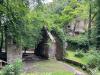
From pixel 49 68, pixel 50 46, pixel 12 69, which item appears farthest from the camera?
pixel 50 46

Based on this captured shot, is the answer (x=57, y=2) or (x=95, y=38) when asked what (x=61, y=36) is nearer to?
(x=95, y=38)

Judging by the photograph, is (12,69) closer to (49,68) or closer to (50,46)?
(49,68)

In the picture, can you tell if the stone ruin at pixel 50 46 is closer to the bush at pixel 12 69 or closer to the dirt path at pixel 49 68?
the dirt path at pixel 49 68

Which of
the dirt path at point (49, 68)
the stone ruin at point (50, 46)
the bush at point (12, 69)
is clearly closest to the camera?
the bush at point (12, 69)

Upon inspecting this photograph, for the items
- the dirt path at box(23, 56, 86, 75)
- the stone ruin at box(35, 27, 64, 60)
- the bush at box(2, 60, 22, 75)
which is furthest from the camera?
the stone ruin at box(35, 27, 64, 60)

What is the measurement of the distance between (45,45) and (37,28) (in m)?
3.65

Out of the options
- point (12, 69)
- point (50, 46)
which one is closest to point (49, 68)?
point (50, 46)

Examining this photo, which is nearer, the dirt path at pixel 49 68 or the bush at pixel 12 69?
the bush at pixel 12 69

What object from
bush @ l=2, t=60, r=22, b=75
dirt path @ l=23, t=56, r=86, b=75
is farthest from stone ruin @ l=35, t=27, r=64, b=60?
bush @ l=2, t=60, r=22, b=75

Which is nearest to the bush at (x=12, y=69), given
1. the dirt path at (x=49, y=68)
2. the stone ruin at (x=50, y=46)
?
the dirt path at (x=49, y=68)

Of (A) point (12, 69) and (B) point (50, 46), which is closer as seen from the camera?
(A) point (12, 69)

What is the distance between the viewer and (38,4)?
8.39 m

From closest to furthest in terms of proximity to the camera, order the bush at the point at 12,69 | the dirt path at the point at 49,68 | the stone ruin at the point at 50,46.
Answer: the bush at the point at 12,69 < the dirt path at the point at 49,68 < the stone ruin at the point at 50,46

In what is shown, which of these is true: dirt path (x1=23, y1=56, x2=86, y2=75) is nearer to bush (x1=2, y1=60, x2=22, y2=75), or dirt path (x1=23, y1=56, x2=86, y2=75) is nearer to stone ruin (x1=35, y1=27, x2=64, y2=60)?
stone ruin (x1=35, y1=27, x2=64, y2=60)
